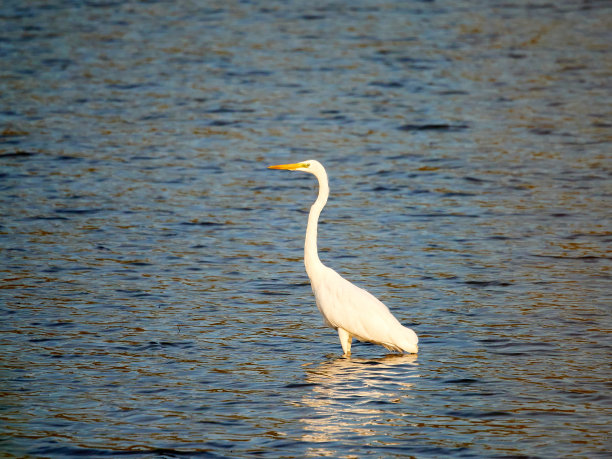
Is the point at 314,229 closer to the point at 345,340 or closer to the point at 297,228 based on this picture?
the point at 345,340

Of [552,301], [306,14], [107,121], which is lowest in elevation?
[552,301]

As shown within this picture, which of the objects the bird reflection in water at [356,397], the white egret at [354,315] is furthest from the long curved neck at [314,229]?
the bird reflection in water at [356,397]

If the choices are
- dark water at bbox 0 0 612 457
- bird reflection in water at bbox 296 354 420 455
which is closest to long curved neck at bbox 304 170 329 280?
dark water at bbox 0 0 612 457

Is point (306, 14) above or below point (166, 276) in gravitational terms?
above

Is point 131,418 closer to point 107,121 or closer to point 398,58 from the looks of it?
point 107,121

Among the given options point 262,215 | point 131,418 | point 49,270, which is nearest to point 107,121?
point 262,215

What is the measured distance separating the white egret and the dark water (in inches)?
8.5

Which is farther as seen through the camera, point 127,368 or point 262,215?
point 262,215

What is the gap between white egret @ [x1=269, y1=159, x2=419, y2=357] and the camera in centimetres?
834

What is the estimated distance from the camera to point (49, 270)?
10.8 meters

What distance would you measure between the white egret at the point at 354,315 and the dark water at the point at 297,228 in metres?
0.22

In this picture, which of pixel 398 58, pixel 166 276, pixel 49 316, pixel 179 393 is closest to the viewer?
pixel 179 393

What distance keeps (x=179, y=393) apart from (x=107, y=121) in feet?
33.5

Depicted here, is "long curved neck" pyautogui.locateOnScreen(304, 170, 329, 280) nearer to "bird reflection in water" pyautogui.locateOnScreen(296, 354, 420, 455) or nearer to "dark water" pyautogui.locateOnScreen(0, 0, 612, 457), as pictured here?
"dark water" pyautogui.locateOnScreen(0, 0, 612, 457)
